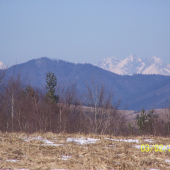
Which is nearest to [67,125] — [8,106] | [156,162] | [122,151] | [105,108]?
[105,108]

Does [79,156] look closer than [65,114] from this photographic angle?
Yes

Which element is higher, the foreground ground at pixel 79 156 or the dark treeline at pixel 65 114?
the dark treeline at pixel 65 114

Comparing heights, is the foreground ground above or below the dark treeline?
below

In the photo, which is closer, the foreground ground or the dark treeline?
the foreground ground

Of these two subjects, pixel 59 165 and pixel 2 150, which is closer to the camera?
pixel 59 165

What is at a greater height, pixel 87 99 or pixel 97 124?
pixel 87 99

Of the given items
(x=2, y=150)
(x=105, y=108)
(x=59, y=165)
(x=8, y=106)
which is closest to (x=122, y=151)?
(x=59, y=165)

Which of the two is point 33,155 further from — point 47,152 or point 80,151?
point 80,151

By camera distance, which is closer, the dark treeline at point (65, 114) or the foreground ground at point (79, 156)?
the foreground ground at point (79, 156)

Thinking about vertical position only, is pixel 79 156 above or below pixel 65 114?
below

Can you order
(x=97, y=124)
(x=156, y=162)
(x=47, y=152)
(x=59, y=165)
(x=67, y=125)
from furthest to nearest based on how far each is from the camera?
(x=67, y=125), (x=97, y=124), (x=47, y=152), (x=156, y=162), (x=59, y=165)

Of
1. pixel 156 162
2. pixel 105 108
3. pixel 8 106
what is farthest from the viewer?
pixel 8 106

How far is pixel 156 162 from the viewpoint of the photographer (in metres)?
5.30

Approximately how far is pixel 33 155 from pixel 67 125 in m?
11.7
